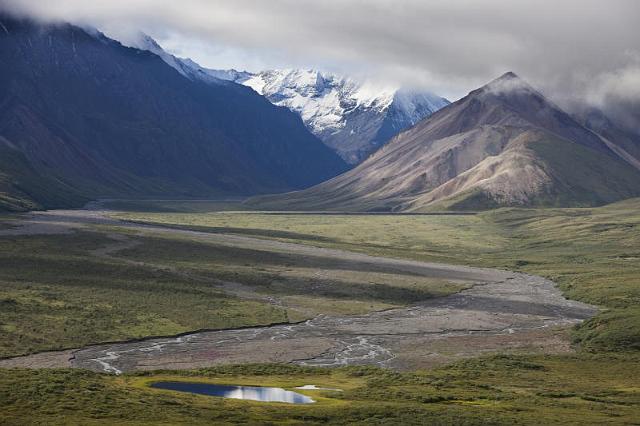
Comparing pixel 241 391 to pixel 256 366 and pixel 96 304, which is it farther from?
pixel 96 304

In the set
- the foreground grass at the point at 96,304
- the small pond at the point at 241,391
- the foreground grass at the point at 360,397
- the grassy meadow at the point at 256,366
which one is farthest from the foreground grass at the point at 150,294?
the foreground grass at the point at 360,397

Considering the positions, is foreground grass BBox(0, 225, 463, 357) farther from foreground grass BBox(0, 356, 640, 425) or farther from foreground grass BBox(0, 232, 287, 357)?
foreground grass BBox(0, 356, 640, 425)

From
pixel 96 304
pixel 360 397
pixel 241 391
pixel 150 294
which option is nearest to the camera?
pixel 360 397

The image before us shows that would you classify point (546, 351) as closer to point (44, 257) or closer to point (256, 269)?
point (256, 269)

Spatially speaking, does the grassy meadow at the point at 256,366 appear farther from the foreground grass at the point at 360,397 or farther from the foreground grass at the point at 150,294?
the foreground grass at the point at 150,294

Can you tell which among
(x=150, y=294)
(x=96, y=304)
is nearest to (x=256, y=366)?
(x=96, y=304)

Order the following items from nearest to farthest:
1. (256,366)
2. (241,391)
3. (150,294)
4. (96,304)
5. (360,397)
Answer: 1. (360,397)
2. (241,391)
3. (256,366)
4. (96,304)
5. (150,294)
